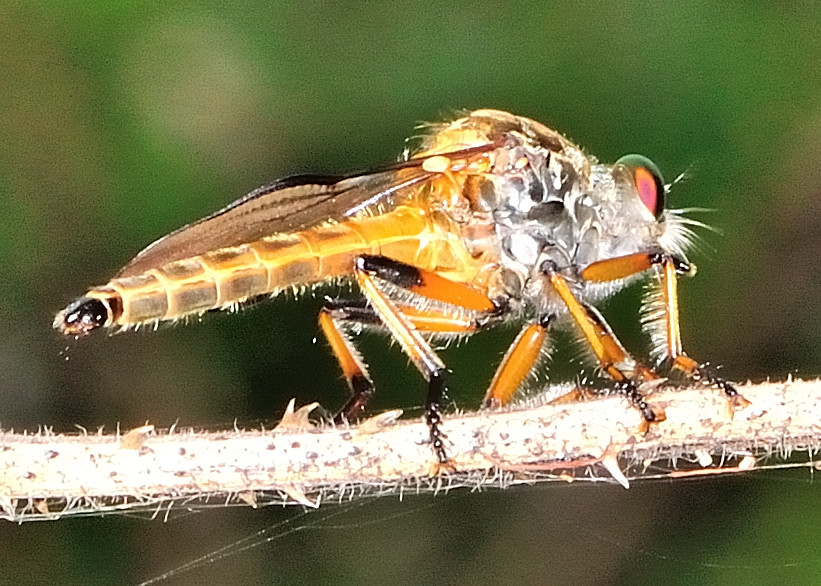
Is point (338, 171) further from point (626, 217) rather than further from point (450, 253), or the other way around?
point (626, 217)

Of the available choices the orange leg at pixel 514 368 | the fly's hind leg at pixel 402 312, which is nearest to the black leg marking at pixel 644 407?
the fly's hind leg at pixel 402 312

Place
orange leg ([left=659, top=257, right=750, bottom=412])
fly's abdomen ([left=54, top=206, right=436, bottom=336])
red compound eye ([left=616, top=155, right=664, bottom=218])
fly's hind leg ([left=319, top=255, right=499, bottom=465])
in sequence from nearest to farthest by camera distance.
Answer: orange leg ([left=659, top=257, right=750, bottom=412]) → fly's abdomen ([left=54, top=206, right=436, bottom=336]) → fly's hind leg ([left=319, top=255, right=499, bottom=465]) → red compound eye ([left=616, top=155, right=664, bottom=218])

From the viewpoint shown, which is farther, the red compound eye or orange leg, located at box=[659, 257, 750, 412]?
the red compound eye

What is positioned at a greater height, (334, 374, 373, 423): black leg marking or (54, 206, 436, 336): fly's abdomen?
(54, 206, 436, 336): fly's abdomen

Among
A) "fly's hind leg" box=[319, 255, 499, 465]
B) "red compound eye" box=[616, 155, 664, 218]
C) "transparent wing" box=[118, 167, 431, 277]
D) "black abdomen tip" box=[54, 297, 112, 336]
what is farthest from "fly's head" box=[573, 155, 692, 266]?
"black abdomen tip" box=[54, 297, 112, 336]

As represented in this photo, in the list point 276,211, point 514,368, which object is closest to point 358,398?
point 514,368

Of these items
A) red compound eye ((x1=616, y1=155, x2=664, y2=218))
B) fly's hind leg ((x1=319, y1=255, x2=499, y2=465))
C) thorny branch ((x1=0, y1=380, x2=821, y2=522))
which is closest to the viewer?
thorny branch ((x1=0, y1=380, x2=821, y2=522))

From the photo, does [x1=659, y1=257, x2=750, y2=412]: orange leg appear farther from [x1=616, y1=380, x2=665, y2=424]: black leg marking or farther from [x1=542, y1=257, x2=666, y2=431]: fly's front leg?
[x1=616, y1=380, x2=665, y2=424]: black leg marking

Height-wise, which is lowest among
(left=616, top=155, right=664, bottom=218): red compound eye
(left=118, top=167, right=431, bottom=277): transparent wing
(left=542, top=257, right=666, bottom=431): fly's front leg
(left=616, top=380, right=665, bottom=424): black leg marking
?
(left=542, top=257, right=666, bottom=431): fly's front leg
